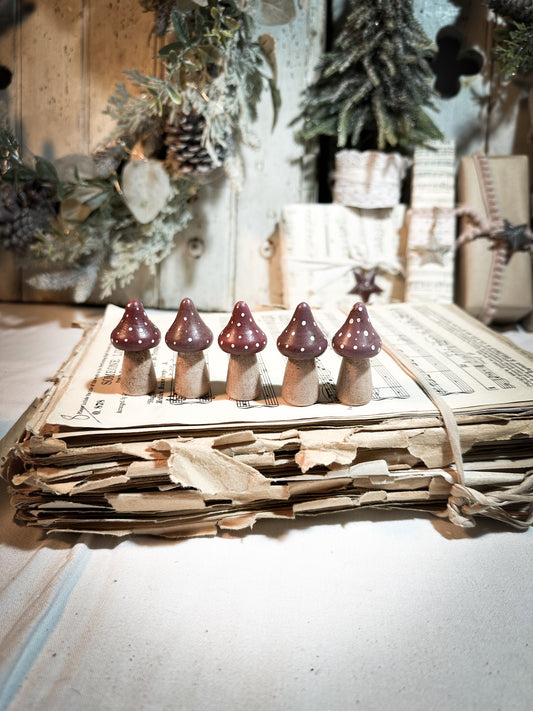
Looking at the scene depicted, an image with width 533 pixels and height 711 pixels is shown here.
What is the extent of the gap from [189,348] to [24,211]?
75 cm

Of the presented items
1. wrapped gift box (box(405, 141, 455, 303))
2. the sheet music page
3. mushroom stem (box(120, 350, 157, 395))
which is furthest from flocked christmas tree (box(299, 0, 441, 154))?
mushroom stem (box(120, 350, 157, 395))

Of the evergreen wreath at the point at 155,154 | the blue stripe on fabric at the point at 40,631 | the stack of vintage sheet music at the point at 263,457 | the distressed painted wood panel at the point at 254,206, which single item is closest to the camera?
the blue stripe on fabric at the point at 40,631

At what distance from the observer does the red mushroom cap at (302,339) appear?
0.68m

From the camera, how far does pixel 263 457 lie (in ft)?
2.10

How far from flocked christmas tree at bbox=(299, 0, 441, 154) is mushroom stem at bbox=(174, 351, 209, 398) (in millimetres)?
754

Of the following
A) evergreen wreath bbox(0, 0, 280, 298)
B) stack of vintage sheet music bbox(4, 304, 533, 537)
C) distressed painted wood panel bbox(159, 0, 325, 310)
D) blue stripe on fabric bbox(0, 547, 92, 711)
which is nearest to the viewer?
blue stripe on fabric bbox(0, 547, 92, 711)

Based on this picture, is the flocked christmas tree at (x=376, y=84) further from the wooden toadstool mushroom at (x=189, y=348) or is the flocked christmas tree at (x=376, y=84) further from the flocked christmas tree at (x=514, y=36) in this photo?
the wooden toadstool mushroom at (x=189, y=348)

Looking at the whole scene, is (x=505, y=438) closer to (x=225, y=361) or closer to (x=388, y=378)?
(x=388, y=378)

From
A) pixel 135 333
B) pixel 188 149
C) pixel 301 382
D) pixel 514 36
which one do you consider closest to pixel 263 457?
pixel 301 382

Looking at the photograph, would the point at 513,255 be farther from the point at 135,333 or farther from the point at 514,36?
the point at 135,333

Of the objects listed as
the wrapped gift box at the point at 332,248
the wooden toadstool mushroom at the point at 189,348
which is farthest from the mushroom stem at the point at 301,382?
the wrapped gift box at the point at 332,248

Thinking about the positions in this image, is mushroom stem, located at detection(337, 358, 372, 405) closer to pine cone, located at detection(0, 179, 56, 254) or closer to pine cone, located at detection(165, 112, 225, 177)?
pine cone, located at detection(165, 112, 225, 177)

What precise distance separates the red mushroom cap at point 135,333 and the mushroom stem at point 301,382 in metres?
0.17

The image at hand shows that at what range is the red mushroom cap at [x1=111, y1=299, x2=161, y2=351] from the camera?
0.71 meters
